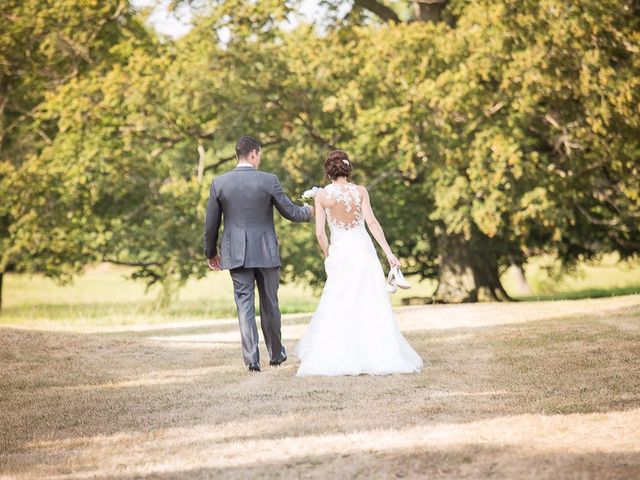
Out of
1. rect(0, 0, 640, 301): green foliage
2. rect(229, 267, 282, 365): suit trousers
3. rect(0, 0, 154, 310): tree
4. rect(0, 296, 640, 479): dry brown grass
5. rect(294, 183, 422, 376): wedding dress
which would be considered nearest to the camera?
rect(0, 296, 640, 479): dry brown grass

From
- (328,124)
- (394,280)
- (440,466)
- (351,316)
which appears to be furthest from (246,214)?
(328,124)

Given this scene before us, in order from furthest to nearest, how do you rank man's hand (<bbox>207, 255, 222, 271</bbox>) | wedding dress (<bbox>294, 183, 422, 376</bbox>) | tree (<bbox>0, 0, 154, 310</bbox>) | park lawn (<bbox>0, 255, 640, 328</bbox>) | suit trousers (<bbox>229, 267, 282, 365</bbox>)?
park lawn (<bbox>0, 255, 640, 328</bbox>)
tree (<bbox>0, 0, 154, 310</bbox>)
man's hand (<bbox>207, 255, 222, 271</bbox>)
suit trousers (<bbox>229, 267, 282, 365</bbox>)
wedding dress (<bbox>294, 183, 422, 376</bbox>)

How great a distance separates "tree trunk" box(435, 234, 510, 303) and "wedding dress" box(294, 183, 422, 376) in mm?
14185

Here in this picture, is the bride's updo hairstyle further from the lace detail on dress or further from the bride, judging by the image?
the lace detail on dress

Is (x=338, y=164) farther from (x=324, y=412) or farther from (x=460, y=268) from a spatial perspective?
(x=460, y=268)

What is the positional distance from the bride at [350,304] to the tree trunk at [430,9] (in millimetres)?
15583

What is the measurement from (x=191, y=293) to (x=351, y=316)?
124ft

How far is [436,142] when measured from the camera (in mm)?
21047

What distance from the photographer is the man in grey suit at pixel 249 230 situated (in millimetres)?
9805

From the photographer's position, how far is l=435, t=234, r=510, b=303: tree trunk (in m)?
24.2

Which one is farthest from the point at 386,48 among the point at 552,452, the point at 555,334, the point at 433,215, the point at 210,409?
the point at 552,452

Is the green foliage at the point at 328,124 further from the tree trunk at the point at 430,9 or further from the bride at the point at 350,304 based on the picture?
the bride at the point at 350,304

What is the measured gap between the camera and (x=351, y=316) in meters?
9.78

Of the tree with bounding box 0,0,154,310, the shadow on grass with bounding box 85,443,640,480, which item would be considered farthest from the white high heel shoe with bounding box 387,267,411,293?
the tree with bounding box 0,0,154,310
